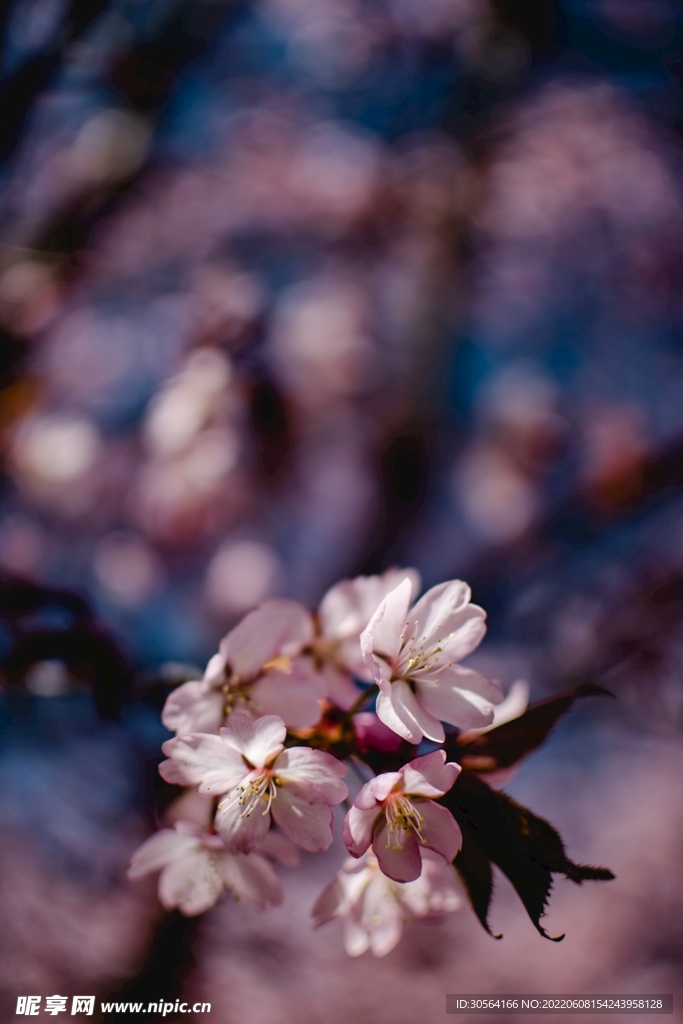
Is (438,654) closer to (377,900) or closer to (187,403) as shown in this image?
(377,900)

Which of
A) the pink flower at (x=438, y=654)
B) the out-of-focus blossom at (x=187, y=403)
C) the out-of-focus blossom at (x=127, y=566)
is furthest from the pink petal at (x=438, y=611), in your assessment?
the out-of-focus blossom at (x=127, y=566)

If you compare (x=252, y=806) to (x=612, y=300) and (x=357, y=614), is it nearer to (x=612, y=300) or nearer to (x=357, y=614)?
(x=357, y=614)

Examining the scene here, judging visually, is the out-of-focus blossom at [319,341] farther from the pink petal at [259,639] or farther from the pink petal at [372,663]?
the pink petal at [372,663]

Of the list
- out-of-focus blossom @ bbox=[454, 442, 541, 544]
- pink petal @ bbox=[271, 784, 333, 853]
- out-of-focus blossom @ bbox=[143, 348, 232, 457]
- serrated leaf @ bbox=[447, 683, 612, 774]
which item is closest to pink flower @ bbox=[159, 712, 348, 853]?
pink petal @ bbox=[271, 784, 333, 853]

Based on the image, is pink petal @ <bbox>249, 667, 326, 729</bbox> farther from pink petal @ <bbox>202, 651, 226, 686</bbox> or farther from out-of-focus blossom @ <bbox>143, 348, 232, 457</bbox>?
out-of-focus blossom @ <bbox>143, 348, 232, 457</bbox>

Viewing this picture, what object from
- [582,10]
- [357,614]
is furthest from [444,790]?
[582,10]
